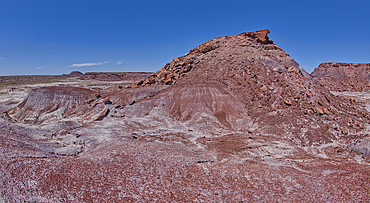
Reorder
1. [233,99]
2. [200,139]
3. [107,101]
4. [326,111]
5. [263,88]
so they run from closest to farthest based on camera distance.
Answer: [200,139], [326,111], [263,88], [233,99], [107,101]

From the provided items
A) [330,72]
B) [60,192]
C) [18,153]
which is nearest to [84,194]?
[60,192]

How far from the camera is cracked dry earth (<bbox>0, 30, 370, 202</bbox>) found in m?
6.80

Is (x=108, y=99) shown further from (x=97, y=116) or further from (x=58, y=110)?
(x=58, y=110)

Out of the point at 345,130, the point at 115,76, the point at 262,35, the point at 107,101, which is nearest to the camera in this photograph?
the point at 345,130

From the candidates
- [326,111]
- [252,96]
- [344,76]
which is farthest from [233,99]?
[344,76]

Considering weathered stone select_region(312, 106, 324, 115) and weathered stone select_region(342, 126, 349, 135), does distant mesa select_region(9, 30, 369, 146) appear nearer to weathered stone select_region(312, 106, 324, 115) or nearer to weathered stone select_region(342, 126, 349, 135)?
weathered stone select_region(312, 106, 324, 115)

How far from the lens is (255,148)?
39.6 ft

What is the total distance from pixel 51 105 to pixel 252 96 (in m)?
25.0

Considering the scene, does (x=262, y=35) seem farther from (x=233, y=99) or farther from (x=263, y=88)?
(x=233, y=99)

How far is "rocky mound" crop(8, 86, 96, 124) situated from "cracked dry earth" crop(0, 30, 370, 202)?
0.49 ft

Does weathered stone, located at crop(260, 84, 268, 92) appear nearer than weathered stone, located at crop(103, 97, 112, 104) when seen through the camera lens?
Yes

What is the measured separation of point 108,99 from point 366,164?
2376 centimetres

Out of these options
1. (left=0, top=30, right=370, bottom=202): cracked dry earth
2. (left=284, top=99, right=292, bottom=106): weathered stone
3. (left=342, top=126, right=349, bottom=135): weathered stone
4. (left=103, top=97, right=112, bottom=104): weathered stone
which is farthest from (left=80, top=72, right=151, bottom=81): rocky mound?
(left=342, top=126, right=349, bottom=135): weathered stone

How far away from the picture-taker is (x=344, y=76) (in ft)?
190
